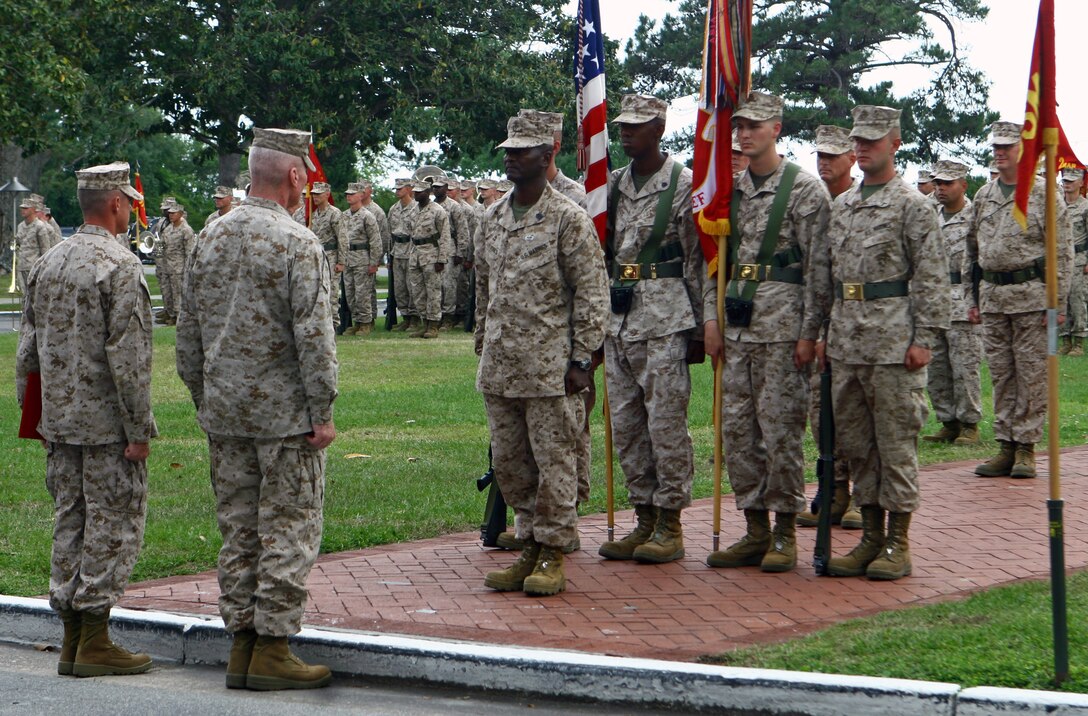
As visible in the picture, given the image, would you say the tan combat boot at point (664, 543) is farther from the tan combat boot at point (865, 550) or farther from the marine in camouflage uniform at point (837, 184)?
the marine in camouflage uniform at point (837, 184)

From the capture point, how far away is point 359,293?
947 inches

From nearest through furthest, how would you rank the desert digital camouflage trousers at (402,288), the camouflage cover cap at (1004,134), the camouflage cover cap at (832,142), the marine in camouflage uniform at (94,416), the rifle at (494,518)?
the marine in camouflage uniform at (94,416), the rifle at (494,518), the camouflage cover cap at (832,142), the camouflage cover cap at (1004,134), the desert digital camouflage trousers at (402,288)

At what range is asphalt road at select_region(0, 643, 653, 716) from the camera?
5.88m

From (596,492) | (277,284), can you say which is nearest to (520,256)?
(277,284)

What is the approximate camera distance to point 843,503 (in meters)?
9.28

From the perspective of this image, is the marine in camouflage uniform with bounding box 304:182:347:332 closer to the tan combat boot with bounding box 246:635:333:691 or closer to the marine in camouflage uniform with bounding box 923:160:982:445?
the marine in camouflage uniform with bounding box 923:160:982:445

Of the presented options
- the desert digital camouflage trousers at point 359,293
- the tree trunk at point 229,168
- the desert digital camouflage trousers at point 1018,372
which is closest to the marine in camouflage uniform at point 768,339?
the desert digital camouflage trousers at point 1018,372

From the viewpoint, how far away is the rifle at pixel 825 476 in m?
7.77

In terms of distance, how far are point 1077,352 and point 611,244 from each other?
13.9 metres

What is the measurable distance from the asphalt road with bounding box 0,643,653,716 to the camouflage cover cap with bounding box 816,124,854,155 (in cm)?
427

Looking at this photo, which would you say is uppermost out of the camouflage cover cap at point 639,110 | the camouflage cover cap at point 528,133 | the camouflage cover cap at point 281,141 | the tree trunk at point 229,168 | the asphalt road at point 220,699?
the tree trunk at point 229,168

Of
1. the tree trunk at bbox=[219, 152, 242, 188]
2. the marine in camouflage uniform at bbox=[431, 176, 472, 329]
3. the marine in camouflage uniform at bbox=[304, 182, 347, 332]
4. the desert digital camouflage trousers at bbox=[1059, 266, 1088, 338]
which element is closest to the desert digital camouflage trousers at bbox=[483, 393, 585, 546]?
the desert digital camouflage trousers at bbox=[1059, 266, 1088, 338]

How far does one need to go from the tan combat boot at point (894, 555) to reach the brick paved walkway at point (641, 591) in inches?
2.8

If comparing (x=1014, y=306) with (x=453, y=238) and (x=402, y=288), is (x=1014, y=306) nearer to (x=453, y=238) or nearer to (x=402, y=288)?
(x=453, y=238)
